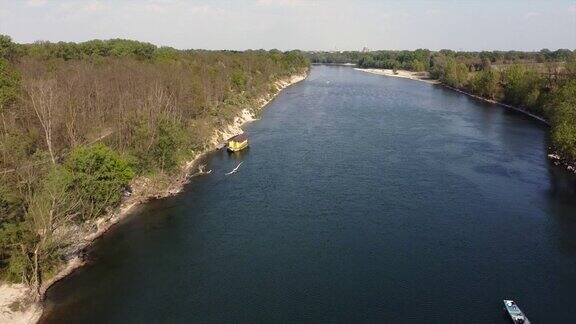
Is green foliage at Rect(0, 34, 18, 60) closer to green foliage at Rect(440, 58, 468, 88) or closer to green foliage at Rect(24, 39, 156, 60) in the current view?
green foliage at Rect(24, 39, 156, 60)

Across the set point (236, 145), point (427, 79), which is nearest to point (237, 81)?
point (236, 145)

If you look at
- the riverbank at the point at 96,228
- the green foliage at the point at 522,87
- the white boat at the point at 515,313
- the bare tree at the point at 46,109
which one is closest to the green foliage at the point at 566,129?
the white boat at the point at 515,313

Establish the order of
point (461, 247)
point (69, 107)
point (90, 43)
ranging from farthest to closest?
1. point (90, 43)
2. point (69, 107)
3. point (461, 247)

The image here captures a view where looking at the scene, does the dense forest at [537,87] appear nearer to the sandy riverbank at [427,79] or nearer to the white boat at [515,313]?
the sandy riverbank at [427,79]

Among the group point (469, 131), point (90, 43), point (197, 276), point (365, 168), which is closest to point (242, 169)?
point (365, 168)

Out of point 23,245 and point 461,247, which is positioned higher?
point 23,245

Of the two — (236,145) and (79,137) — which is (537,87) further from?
(79,137)

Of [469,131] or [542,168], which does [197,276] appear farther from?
[469,131]
